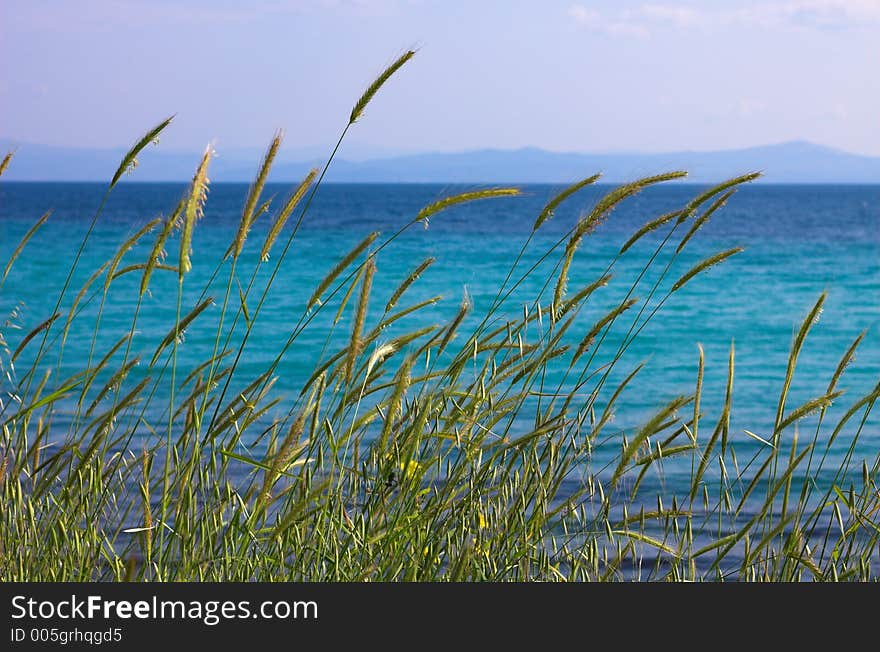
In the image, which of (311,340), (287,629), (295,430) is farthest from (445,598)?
(311,340)

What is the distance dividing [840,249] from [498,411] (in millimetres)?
34864

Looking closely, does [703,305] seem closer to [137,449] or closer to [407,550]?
[137,449]

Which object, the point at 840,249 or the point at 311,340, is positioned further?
the point at 840,249

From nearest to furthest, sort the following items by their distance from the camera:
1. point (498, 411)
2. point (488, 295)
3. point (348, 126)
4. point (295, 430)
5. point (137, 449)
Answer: point (295, 430)
point (348, 126)
point (498, 411)
point (137, 449)
point (488, 295)

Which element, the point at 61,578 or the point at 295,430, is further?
the point at 61,578

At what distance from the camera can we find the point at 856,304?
2008cm

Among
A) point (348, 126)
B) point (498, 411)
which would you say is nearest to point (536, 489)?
point (498, 411)

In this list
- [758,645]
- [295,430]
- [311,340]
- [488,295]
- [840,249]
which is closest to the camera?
[295,430]

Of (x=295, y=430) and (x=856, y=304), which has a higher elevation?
(x=295, y=430)

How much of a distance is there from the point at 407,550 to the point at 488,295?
1876 centimetres

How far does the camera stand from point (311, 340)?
48.1 ft

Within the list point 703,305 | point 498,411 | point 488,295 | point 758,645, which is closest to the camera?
point 758,645

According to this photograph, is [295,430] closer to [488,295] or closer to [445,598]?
[445,598]

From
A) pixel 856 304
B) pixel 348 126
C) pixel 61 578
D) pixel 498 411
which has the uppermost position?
pixel 348 126
